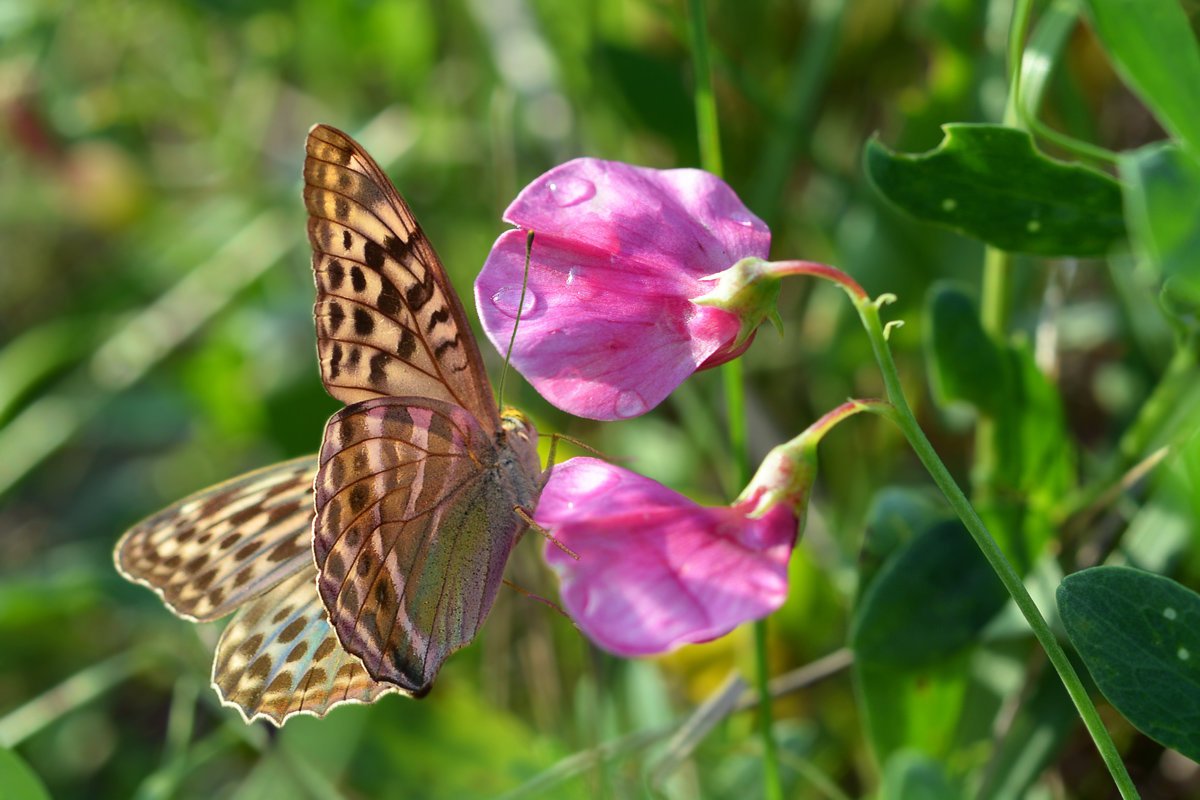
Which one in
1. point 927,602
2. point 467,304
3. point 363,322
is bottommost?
point 467,304

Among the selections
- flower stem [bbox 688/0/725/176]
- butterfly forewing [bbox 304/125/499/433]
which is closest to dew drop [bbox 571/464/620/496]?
butterfly forewing [bbox 304/125/499/433]

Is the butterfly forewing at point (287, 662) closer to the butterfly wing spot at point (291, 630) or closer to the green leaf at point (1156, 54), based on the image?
the butterfly wing spot at point (291, 630)

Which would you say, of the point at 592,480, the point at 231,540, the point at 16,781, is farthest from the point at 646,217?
the point at 16,781

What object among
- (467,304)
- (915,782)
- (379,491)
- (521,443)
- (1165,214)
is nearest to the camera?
(1165,214)

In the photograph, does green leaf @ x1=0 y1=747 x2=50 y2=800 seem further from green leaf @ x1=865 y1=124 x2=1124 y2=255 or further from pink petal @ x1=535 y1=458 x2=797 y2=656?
green leaf @ x1=865 y1=124 x2=1124 y2=255

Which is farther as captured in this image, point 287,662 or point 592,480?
point 287,662

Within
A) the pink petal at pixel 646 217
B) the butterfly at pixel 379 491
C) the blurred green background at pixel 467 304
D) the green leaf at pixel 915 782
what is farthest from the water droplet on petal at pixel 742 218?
the blurred green background at pixel 467 304

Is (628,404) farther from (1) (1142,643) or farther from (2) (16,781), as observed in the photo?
(2) (16,781)
